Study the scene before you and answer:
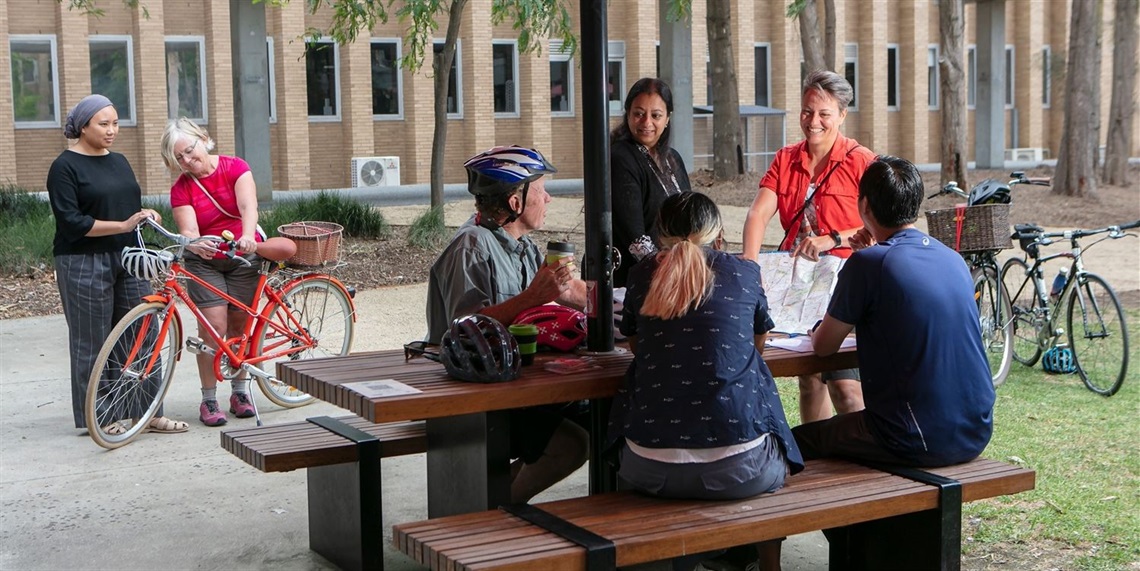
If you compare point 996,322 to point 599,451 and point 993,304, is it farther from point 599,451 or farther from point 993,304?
point 599,451

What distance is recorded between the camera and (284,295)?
7797mm

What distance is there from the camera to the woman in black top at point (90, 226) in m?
6.92

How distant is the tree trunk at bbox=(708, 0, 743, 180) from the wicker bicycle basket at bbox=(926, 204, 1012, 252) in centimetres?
1328

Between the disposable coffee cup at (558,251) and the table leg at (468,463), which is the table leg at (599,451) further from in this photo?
the disposable coffee cup at (558,251)

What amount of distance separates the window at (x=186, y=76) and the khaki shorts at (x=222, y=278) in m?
25.5

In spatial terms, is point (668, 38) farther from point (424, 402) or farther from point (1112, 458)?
point (424, 402)

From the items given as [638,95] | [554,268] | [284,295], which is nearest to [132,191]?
[284,295]

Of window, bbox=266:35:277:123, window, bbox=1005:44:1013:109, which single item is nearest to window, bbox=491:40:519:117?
window, bbox=266:35:277:123

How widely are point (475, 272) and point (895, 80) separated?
38298mm

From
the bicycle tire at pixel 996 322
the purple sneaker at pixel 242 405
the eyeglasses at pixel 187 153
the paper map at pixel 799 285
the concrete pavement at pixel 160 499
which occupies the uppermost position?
the eyeglasses at pixel 187 153

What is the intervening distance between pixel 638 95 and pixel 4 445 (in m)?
4.08

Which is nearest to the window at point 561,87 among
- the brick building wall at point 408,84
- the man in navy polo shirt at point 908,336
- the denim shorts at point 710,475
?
the brick building wall at point 408,84

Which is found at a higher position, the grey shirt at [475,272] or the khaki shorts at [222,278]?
the grey shirt at [475,272]

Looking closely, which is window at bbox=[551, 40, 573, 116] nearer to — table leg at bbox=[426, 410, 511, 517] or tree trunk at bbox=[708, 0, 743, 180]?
tree trunk at bbox=[708, 0, 743, 180]
